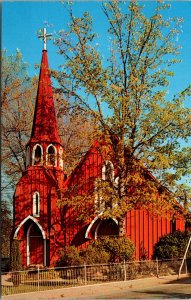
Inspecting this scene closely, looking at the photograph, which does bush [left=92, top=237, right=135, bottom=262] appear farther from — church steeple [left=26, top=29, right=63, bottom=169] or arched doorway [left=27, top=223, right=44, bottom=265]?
church steeple [left=26, top=29, right=63, bottom=169]

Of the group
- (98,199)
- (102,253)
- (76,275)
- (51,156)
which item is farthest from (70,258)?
(51,156)

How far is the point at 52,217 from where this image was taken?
28844mm

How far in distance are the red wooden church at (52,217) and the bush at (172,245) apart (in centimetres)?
112

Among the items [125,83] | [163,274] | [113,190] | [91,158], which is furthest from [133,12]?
[163,274]

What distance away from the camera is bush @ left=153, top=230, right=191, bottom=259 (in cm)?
2539

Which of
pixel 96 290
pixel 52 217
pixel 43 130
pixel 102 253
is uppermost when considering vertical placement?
pixel 43 130

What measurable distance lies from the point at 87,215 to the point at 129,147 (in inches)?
147

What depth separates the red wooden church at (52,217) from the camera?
28453mm

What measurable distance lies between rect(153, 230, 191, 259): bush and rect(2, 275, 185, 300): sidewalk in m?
4.14

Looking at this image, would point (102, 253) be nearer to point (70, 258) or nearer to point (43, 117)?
point (70, 258)

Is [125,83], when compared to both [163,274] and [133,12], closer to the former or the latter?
[133,12]

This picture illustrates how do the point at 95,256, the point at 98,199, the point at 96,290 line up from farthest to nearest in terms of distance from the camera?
the point at 98,199, the point at 95,256, the point at 96,290

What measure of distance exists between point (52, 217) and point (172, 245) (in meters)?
6.94

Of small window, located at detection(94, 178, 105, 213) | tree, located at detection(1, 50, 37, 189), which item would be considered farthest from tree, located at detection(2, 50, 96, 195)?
small window, located at detection(94, 178, 105, 213)
